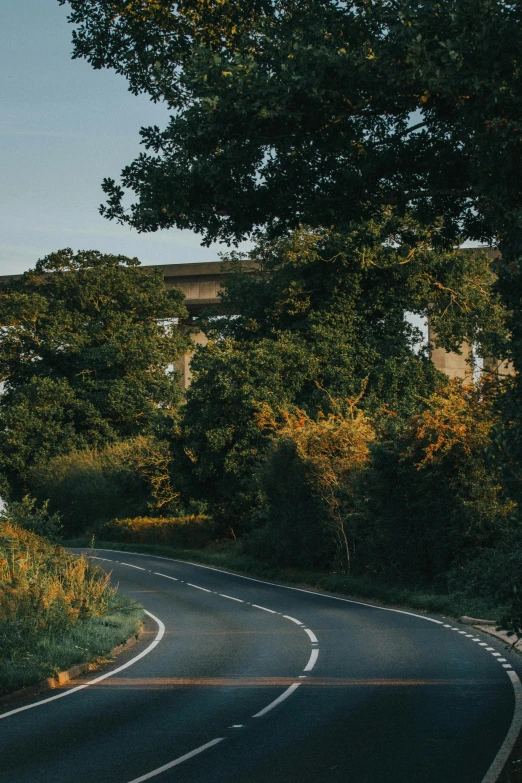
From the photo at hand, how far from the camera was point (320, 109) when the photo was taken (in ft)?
41.1

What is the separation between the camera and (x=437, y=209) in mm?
15648

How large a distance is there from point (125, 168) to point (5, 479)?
5249 cm

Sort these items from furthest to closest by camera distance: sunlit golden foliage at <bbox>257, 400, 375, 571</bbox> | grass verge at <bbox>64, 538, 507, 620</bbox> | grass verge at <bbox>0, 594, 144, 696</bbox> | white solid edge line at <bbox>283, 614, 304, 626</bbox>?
1. sunlit golden foliage at <bbox>257, 400, 375, 571</bbox>
2. grass verge at <bbox>64, 538, 507, 620</bbox>
3. white solid edge line at <bbox>283, 614, 304, 626</bbox>
4. grass verge at <bbox>0, 594, 144, 696</bbox>

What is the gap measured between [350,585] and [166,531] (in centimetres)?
2278

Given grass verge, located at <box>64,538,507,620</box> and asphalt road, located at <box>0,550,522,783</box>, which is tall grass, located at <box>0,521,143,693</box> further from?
grass verge, located at <box>64,538,507,620</box>

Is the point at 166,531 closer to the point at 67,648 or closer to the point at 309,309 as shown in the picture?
the point at 309,309

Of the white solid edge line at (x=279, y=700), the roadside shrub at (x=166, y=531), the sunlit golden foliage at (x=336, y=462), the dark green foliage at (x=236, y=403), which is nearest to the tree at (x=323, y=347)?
the dark green foliage at (x=236, y=403)

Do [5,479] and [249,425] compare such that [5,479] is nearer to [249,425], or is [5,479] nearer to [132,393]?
[132,393]

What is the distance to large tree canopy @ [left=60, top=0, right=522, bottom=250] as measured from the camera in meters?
11.1

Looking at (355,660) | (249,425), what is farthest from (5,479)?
(355,660)

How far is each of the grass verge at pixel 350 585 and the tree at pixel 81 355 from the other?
1411 centimetres

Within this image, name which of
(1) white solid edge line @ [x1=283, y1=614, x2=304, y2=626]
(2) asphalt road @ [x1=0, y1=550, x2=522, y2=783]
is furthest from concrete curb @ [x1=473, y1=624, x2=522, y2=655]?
(1) white solid edge line @ [x1=283, y1=614, x2=304, y2=626]

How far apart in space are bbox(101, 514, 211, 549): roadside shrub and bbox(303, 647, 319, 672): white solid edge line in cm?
3097

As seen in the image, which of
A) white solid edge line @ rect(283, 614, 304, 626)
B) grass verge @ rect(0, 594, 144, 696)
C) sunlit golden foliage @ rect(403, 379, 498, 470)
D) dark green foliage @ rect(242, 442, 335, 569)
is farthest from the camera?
dark green foliage @ rect(242, 442, 335, 569)
